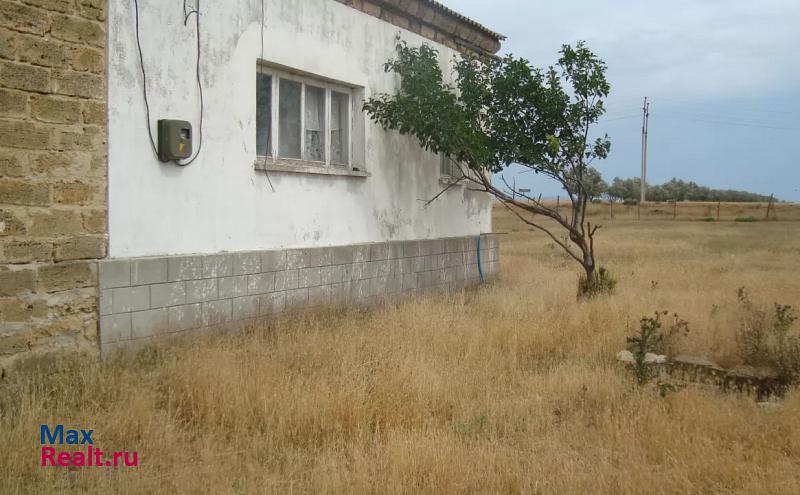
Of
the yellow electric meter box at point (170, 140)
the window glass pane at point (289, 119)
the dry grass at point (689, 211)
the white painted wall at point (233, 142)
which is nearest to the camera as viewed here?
the white painted wall at point (233, 142)

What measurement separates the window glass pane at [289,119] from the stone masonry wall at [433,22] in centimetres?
152

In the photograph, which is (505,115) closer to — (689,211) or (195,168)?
(195,168)

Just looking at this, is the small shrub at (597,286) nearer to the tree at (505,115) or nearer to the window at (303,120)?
the tree at (505,115)

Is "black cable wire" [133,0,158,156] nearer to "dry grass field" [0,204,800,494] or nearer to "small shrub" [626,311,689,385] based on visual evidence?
"dry grass field" [0,204,800,494]

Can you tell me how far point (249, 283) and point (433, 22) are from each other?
19.6 ft

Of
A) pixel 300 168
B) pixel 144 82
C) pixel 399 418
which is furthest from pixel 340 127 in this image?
pixel 399 418

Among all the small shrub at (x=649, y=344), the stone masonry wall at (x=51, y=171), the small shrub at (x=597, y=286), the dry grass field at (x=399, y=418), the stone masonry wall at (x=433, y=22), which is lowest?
the dry grass field at (x=399, y=418)

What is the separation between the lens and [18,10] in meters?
5.28

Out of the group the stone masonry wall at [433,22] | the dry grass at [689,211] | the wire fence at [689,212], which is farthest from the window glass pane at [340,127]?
the wire fence at [689,212]

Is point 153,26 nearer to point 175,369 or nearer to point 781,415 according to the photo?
point 175,369

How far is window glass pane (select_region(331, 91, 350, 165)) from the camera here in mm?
9320

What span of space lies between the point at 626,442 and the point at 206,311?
14.6ft

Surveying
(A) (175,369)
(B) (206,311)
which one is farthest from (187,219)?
(A) (175,369)

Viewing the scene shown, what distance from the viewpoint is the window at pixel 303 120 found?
8016 millimetres
